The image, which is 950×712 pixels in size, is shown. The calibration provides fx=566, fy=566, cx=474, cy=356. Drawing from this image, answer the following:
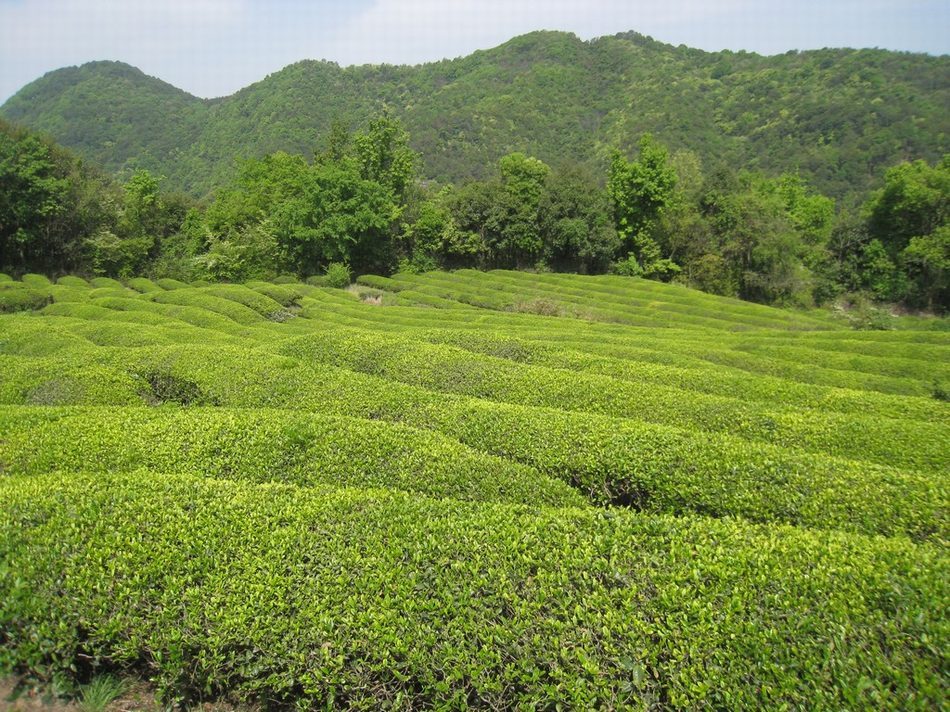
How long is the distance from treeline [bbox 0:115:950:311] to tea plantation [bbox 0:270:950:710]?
133 feet

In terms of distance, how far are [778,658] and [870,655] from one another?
2.34 feet

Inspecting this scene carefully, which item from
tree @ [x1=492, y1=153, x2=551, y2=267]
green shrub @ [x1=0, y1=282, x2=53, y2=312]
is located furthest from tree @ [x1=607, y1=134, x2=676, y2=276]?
green shrub @ [x1=0, y1=282, x2=53, y2=312]

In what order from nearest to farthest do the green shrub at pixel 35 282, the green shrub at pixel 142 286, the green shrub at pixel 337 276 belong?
the green shrub at pixel 35 282 < the green shrub at pixel 142 286 < the green shrub at pixel 337 276

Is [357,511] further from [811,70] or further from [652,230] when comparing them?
[811,70]

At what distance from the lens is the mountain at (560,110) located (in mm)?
102938

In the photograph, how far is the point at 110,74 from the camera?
629 feet

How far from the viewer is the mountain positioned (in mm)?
102938

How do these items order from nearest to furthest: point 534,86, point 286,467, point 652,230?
point 286,467
point 652,230
point 534,86

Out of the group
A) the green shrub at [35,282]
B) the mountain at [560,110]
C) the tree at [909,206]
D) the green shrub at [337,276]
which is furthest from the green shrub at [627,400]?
the mountain at [560,110]

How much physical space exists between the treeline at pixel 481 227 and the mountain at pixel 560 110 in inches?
1694

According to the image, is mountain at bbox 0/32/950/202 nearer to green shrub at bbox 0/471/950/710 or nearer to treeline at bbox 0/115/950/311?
treeline at bbox 0/115/950/311

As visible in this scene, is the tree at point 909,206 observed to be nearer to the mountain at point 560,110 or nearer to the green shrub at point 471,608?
the mountain at point 560,110

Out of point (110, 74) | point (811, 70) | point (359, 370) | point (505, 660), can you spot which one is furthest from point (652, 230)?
point (110, 74)

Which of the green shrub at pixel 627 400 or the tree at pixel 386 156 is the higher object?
the tree at pixel 386 156
